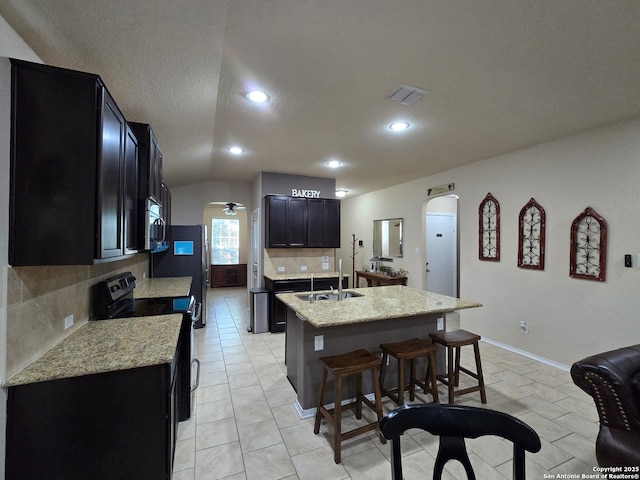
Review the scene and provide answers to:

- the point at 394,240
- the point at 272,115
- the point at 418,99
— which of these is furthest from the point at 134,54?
the point at 394,240

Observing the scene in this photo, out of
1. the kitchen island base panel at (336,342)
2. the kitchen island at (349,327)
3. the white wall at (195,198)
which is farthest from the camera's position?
the white wall at (195,198)

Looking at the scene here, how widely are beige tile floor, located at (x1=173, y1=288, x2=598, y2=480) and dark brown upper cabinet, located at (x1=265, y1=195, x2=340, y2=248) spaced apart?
212 centimetres

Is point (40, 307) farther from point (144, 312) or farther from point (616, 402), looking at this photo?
point (616, 402)

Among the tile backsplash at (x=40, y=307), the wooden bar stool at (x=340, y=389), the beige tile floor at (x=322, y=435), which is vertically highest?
the tile backsplash at (x=40, y=307)

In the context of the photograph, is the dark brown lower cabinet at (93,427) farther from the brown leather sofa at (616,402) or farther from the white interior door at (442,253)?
the white interior door at (442,253)

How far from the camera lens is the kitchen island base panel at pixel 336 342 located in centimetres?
248

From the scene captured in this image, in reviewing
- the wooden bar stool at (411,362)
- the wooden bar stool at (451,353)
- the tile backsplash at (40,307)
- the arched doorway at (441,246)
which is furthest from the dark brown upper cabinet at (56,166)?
the arched doorway at (441,246)

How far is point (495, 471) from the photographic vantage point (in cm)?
187

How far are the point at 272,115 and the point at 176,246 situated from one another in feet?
10.3

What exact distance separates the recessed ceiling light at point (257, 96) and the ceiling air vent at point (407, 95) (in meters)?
1.00

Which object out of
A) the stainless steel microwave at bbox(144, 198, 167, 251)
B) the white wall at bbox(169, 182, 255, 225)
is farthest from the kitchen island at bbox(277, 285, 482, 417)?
the white wall at bbox(169, 182, 255, 225)

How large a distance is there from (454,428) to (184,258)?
4.72 m

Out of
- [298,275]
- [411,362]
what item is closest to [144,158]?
[411,362]

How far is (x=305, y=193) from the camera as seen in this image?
5312 mm
